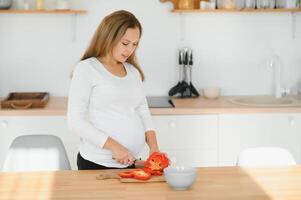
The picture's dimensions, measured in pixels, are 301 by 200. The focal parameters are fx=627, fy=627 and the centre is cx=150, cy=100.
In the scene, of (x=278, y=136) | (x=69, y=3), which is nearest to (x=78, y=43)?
(x=69, y=3)

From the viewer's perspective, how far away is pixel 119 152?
2.75 metres

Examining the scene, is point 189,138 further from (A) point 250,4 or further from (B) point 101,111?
(B) point 101,111

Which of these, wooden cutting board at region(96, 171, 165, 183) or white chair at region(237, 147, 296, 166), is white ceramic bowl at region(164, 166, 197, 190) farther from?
white chair at region(237, 147, 296, 166)

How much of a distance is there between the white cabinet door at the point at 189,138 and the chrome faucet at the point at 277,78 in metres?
0.71

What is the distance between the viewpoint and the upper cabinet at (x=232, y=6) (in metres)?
4.40

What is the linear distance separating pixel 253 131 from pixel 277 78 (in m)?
0.62

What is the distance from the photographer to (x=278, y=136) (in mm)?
4094

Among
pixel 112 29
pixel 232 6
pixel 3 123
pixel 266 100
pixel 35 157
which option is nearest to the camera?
pixel 112 29

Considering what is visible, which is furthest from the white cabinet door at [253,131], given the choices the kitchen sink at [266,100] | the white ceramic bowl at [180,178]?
the white ceramic bowl at [180,178]

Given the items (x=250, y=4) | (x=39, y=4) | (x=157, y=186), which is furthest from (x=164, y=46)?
(x=157, y=186)

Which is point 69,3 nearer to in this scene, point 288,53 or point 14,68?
point 14,68

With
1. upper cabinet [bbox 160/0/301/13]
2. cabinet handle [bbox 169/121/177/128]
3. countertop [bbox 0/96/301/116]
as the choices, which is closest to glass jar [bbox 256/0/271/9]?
upper cabinet [bbox 160/0/301/13]

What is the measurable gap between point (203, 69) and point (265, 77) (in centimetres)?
47

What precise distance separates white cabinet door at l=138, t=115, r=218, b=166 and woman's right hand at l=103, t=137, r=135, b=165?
1254mm
